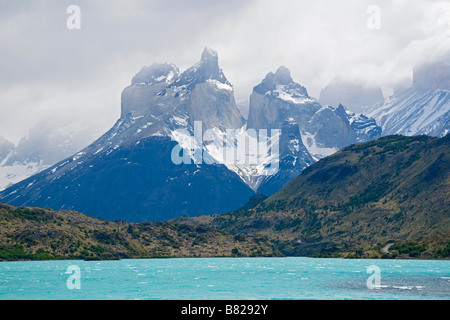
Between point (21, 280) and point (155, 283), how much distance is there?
31.0m

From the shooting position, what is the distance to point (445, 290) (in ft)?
327

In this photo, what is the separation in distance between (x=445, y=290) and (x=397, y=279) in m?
26.3
